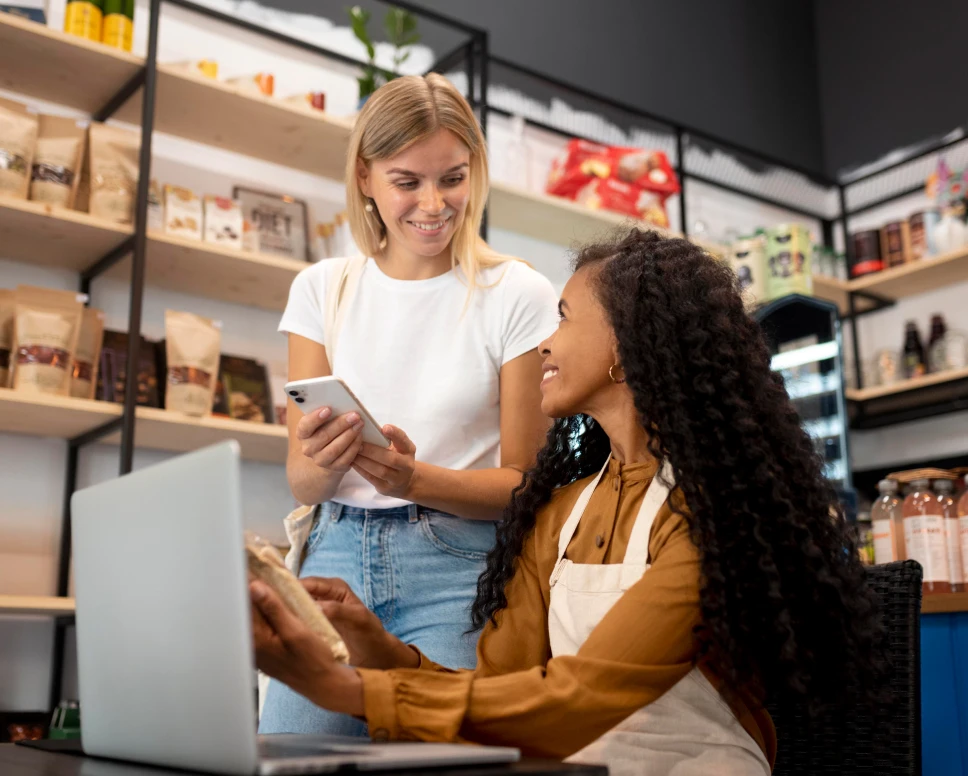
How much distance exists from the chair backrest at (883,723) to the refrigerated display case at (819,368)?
8.87ft

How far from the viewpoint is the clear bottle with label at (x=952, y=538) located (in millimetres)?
1891

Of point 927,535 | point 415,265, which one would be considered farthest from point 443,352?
point 927,535

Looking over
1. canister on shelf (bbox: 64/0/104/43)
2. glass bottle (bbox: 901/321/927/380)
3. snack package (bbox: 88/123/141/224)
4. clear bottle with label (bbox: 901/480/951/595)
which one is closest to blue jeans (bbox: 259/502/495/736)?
clear bottle with label (bbox: 901/480/951/595)

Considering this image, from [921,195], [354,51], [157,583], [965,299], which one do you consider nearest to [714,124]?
[921,195]

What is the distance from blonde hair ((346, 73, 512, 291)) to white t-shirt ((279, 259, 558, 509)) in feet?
0.16

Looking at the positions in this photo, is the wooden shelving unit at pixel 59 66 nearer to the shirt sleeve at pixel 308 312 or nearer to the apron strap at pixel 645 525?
the shirt sleeve at pixel 308 312

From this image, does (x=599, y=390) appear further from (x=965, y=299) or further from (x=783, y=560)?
(x=965, y=299)

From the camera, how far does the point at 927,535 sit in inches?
74.9

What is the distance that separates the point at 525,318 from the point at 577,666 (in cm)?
74

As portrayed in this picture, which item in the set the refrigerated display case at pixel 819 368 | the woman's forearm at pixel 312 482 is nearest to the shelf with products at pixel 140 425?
the woman's forearm at pixel 312 482

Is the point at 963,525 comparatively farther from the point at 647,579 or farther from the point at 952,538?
the point at 647,579

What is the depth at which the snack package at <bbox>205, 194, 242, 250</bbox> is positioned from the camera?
9.44ft

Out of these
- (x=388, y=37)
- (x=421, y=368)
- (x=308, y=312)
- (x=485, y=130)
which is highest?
(x=388, y=37)

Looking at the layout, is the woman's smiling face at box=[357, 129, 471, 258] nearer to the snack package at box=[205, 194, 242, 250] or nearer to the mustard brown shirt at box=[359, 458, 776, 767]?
the mustard brown shirt at box=[359, 458, 776, 767]
